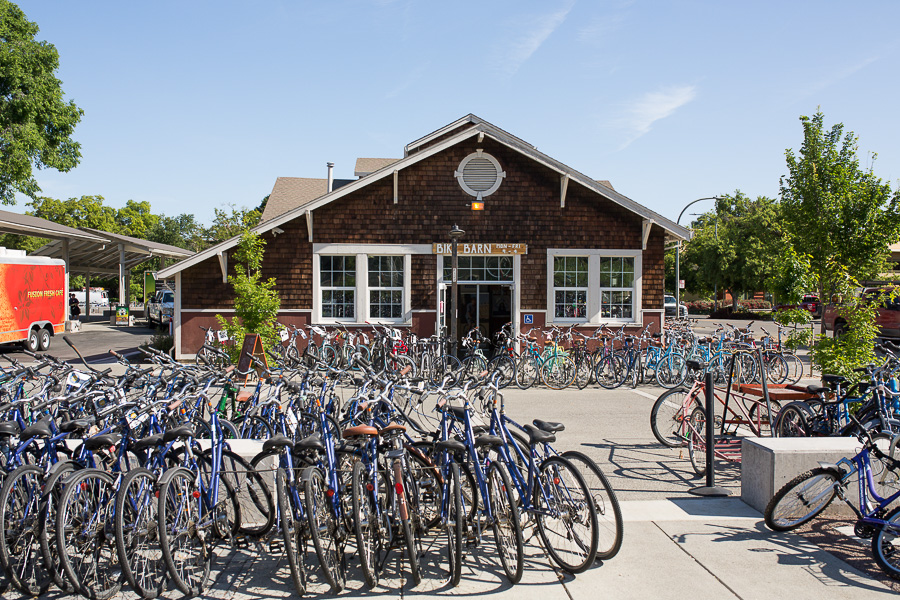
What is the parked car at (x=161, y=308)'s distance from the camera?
27.6 m

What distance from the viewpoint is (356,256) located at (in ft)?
55.5

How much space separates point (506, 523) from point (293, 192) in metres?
25.7

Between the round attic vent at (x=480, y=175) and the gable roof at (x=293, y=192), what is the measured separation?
9865 millimetres

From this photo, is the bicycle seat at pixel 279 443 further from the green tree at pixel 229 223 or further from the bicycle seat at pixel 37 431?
the green tree at pixel 229 223

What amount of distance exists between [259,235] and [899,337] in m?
19.4

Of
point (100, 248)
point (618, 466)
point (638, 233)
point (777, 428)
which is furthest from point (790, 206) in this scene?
point (100, 248)

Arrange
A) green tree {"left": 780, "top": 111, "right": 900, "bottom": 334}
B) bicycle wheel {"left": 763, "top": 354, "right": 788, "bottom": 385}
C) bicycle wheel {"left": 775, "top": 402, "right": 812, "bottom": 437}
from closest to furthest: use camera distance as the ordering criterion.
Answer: bicycle wheel {"left": 775, "top": 402, "right": 812, "bottom": 437} < green tree {"left": 780, "top": 111, "right": 900, "bottom": 334} < bicycle wheel {"left": 763, "top": 354, "right": 788, "bottom": 385}

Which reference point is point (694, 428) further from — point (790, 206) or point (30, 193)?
point (30, 193)

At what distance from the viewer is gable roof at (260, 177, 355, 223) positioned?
85.9 ft

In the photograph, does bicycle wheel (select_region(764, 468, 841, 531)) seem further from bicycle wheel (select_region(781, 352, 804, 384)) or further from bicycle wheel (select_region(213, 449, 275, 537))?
bicycle wheel (select_region(781, 352, 804, 384))

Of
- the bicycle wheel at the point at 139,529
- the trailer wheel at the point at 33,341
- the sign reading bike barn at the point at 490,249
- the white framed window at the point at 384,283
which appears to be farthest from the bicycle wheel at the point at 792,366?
the trailer wheel at the point at 33,341

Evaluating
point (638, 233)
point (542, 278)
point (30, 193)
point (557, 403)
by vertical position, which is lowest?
point (557, 403)

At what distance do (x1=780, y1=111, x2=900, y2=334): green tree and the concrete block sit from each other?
7.64m

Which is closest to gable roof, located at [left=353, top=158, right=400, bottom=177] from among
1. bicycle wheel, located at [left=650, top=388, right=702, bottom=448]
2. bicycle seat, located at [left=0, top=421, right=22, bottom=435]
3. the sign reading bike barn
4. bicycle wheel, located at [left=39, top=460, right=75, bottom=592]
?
the sign reading bike barn
